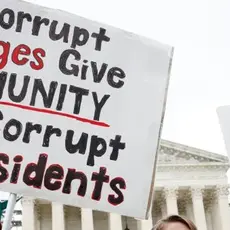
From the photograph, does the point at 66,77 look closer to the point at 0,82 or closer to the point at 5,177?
the point at 0,82

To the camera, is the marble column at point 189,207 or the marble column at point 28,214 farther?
the marble column at point 189,207

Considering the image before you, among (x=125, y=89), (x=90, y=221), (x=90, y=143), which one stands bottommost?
(x=90, y=143)

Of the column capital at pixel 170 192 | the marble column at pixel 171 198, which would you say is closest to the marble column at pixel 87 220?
the marble column at pixel 171 198

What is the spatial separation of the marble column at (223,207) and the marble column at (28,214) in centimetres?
1345

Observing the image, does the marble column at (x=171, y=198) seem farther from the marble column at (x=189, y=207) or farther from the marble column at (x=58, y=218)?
the marble column at (x=58, y=218)

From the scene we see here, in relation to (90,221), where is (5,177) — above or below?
below

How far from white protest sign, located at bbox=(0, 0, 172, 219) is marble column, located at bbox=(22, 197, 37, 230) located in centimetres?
3744

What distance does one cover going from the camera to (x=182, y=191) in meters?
44.8

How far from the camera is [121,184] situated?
396 cm

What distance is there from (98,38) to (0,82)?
782 mm

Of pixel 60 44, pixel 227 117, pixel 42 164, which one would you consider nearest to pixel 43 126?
pixel 42 164

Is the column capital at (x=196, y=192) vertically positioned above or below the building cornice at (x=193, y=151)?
below

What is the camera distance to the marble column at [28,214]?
1600 inches

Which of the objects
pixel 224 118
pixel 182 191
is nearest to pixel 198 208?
pixel 182 191
